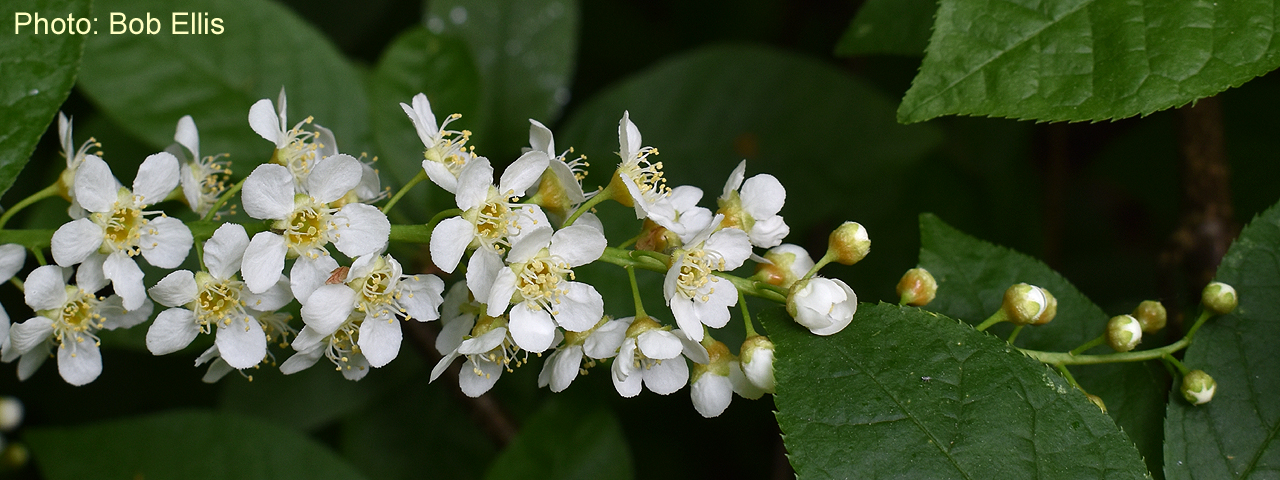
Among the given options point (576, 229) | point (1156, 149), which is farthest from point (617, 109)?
point (1156, 149)

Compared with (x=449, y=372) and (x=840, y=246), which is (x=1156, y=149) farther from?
(x=449, y=372)

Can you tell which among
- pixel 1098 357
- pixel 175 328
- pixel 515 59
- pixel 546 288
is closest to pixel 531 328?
pixel 546 288

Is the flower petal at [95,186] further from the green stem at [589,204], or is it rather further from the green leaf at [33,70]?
the green stem at [589,204]

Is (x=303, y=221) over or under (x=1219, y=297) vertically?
under

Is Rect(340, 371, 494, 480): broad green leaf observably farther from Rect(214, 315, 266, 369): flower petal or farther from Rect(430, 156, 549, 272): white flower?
Rect(430, 156, 549, 272): white flower

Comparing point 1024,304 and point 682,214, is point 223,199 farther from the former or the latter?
point 1024,304

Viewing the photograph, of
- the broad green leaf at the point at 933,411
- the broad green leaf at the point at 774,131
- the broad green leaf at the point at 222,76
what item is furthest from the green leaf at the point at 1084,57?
the broad green leaf at the point at 222,76
